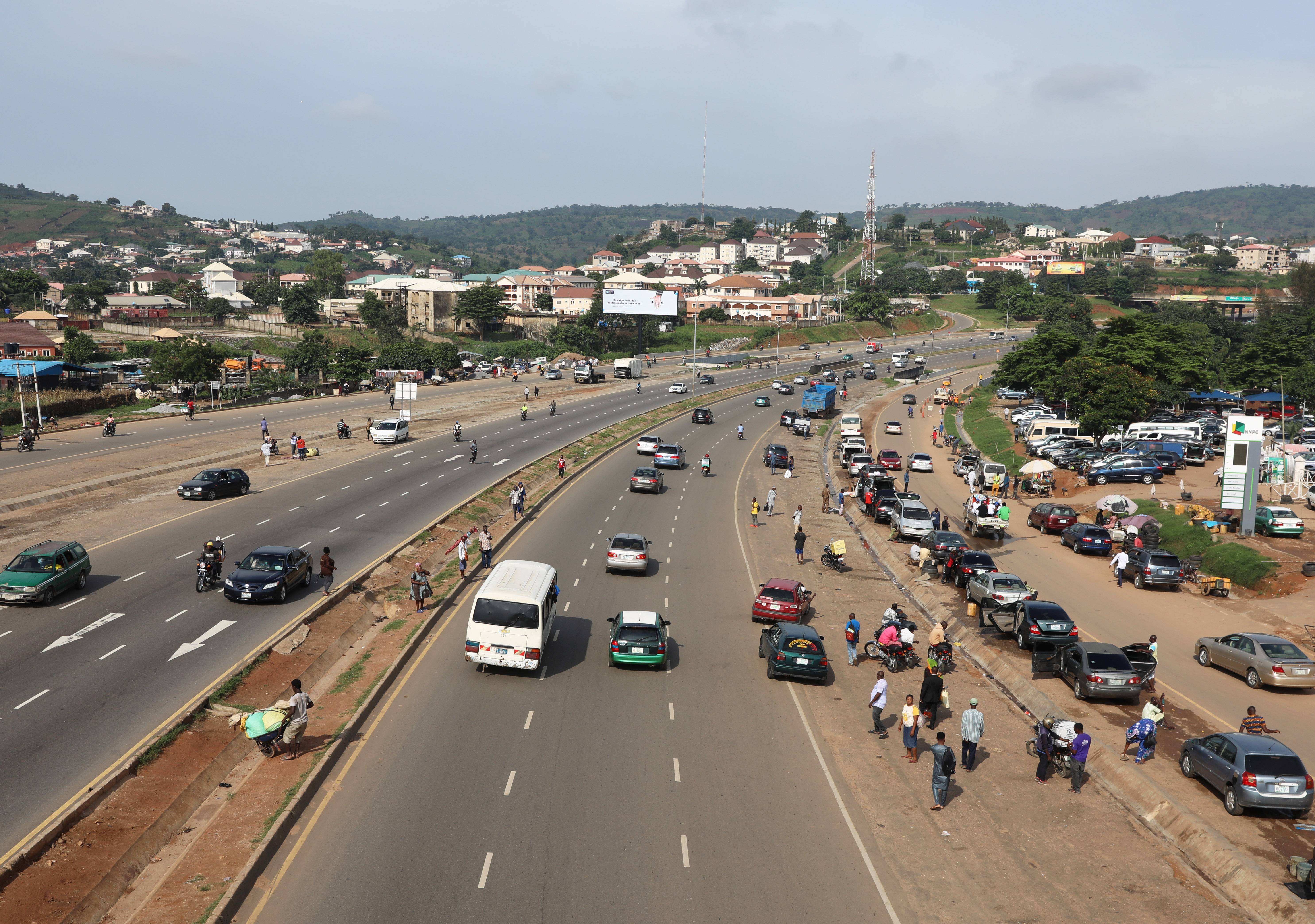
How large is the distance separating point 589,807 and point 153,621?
15.5m

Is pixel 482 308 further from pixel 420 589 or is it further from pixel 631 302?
pixel 420 589

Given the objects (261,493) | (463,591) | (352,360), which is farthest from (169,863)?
(352,360)

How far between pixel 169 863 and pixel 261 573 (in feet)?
46.0

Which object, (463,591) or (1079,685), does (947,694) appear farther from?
(463,591)

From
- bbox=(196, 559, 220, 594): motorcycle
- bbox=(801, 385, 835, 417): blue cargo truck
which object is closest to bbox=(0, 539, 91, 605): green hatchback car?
bbox=(196, 559, 220, 594): motorcycle

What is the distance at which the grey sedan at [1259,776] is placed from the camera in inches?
663

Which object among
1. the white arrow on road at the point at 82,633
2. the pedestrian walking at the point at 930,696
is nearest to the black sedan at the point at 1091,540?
the pedestrian walking at the point at 930,696

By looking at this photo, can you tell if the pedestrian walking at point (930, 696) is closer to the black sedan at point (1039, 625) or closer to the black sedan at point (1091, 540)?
the black sedan at point (1039, 625)

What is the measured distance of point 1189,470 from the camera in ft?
174

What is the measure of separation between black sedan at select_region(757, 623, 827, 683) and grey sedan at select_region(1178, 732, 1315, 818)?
8725 mm

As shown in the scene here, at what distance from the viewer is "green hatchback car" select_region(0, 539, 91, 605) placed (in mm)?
25531

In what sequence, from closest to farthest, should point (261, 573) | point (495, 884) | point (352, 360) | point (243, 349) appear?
point (495, 884) < point (261, 573) < point (352, 360) < point (243, 349)

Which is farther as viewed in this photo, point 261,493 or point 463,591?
point 261,493

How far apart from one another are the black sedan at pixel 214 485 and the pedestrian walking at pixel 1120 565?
122 feet
